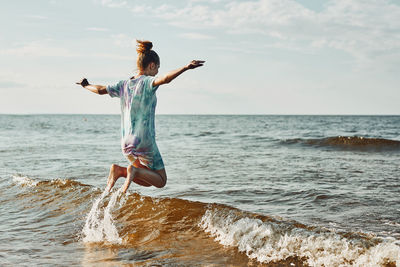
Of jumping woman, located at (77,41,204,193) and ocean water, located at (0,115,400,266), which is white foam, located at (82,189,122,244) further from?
jumping woman, located at (77,41,204,193)

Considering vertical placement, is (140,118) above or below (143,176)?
Answer: above

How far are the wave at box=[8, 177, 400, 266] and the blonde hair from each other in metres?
1.84

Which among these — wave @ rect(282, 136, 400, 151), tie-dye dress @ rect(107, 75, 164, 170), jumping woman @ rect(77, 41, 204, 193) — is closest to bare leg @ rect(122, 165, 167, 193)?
jumping woman @ rect(77, 41, 204, 193)

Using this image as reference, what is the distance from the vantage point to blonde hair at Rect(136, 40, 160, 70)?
5262 mm

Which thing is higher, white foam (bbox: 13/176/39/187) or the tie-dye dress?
the tie-dye dress

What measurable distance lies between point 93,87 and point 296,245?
11.4ft

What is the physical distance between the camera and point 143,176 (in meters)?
5.43

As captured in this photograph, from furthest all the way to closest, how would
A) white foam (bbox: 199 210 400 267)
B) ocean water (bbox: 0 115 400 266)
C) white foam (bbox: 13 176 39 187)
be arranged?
white foam (bbox: 13 176 39 187), ocean water (bbox: 0 115 400 266), white foam (bbox: 199 210 400 267)

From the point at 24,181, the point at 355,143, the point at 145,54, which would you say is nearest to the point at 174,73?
the point at 145,54

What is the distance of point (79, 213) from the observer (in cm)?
811

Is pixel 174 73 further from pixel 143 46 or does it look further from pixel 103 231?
pixel 103 231

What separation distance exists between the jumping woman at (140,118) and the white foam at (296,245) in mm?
1526

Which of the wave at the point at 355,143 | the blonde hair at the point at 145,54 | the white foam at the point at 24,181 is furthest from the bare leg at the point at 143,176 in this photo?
the wave at the point at 355,143

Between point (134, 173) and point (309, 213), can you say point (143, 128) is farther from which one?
point (309, 213)
